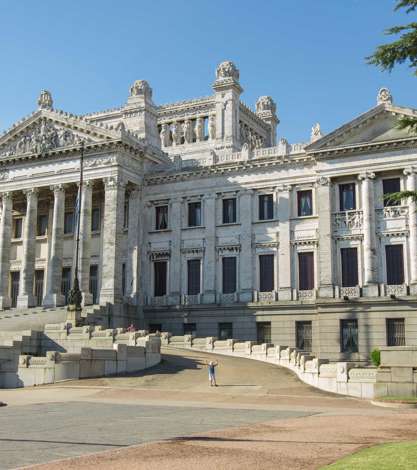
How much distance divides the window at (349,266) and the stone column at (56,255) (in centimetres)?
2246

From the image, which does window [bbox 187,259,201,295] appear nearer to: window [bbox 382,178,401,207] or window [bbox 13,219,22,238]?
window [bbox 382,178,401,207]

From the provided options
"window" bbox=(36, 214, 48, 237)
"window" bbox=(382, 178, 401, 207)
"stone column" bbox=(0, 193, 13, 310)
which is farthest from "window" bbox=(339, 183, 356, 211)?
"stone column" bbox=(0, 193, 13, 310)

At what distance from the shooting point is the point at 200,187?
186 feet

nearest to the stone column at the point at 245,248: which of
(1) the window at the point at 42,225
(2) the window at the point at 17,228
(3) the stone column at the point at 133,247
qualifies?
(3) the stone column at the point at 133,247

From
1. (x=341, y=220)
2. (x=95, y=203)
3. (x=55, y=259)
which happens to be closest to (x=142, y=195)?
(x=95, y=203)

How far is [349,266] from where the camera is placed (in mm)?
50031

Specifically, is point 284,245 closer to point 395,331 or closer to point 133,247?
point 395,331

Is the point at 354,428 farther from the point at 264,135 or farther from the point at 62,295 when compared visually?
the point at 264,135

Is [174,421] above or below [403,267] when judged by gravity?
below

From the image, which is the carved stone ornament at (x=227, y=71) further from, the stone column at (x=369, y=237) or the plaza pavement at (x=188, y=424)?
the plaza pavement at (x=188, y=424)

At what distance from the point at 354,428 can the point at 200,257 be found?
37.9 meters

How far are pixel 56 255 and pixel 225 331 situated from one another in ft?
49.9

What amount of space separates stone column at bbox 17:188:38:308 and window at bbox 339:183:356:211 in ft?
84.4

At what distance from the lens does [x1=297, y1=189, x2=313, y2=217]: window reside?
173 ft
